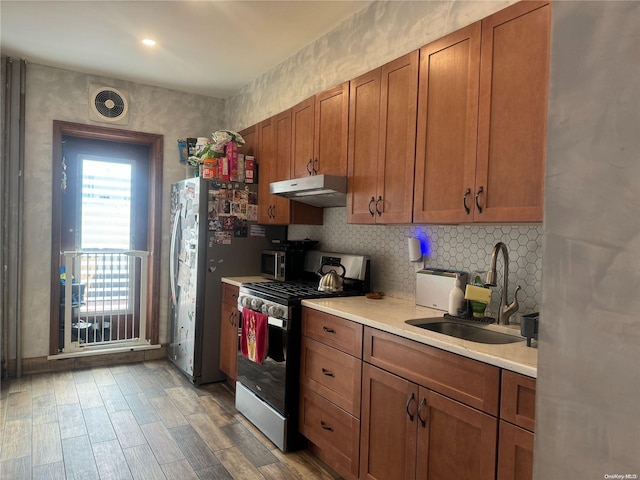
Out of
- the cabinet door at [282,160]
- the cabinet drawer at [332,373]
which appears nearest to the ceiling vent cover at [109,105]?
the cabinet door at [282,160]

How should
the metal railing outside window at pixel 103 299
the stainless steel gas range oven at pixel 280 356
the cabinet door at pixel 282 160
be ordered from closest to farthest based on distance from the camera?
the stainless steel gas range oven at pixel 280 356
the cabinet door at pixel 282 160
the metal railing outside window at pixel 103 299

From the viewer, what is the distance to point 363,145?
249 centimetres

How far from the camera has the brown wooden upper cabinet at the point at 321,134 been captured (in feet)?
8.75

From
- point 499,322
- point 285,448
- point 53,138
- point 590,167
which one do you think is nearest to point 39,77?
point 53,138

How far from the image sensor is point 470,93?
184 cm

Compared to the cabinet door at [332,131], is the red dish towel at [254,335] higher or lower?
lower

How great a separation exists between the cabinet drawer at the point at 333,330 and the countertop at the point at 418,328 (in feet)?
0.12

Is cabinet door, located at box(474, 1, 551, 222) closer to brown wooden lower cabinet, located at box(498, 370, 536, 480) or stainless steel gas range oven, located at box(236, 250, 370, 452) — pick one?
brown wooden lower cabinet, located at box(498, 370, 536, 480)

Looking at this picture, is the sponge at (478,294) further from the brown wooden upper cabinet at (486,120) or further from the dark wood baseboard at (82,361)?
the dark wood baseboard at (82,361)

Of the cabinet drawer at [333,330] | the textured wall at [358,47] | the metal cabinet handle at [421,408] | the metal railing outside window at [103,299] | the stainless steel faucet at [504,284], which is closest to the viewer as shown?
the metal cabinet handle at [421,408]

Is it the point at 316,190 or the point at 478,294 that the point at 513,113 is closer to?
the point at 478,294

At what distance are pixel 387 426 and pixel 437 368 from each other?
43 centimetres

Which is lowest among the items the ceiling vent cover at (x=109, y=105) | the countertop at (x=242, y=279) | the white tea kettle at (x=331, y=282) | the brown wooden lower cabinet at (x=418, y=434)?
the brown wooden lower cabinet at (x=418, y=434)

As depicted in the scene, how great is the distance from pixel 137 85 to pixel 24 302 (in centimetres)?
228
